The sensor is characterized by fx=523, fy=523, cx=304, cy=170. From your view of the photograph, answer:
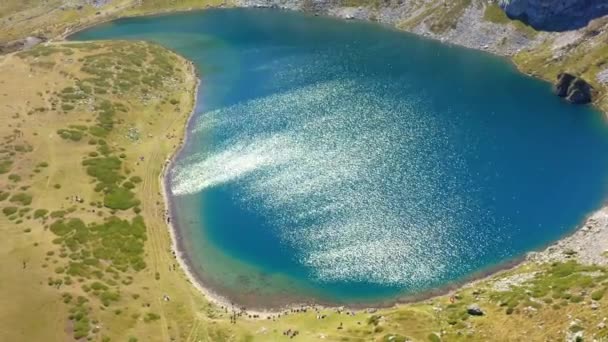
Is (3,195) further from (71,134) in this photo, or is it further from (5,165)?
(71,134)

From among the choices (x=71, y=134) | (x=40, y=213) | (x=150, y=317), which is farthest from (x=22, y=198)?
(x=150, y=317)

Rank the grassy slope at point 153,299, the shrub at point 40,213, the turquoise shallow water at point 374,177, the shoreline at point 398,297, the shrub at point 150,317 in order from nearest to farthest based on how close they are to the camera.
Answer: the grassy slope at point 153,299 < the shrub at point 150,317 < the shoreline at point 398,297 < the turquoise shallow water at point 374,177 < the shrub at point 40,213

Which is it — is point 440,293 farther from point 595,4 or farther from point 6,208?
point 595,4

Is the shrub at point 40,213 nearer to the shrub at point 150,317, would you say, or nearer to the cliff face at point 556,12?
the shrub at point 150,317

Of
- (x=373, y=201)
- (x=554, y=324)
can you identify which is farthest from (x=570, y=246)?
(x=373, y=201)

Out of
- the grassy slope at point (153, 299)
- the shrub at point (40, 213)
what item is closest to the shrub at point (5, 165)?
the grassy slope at point (153, 299)

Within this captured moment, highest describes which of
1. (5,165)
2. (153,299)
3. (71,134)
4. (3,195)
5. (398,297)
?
(71,134)
